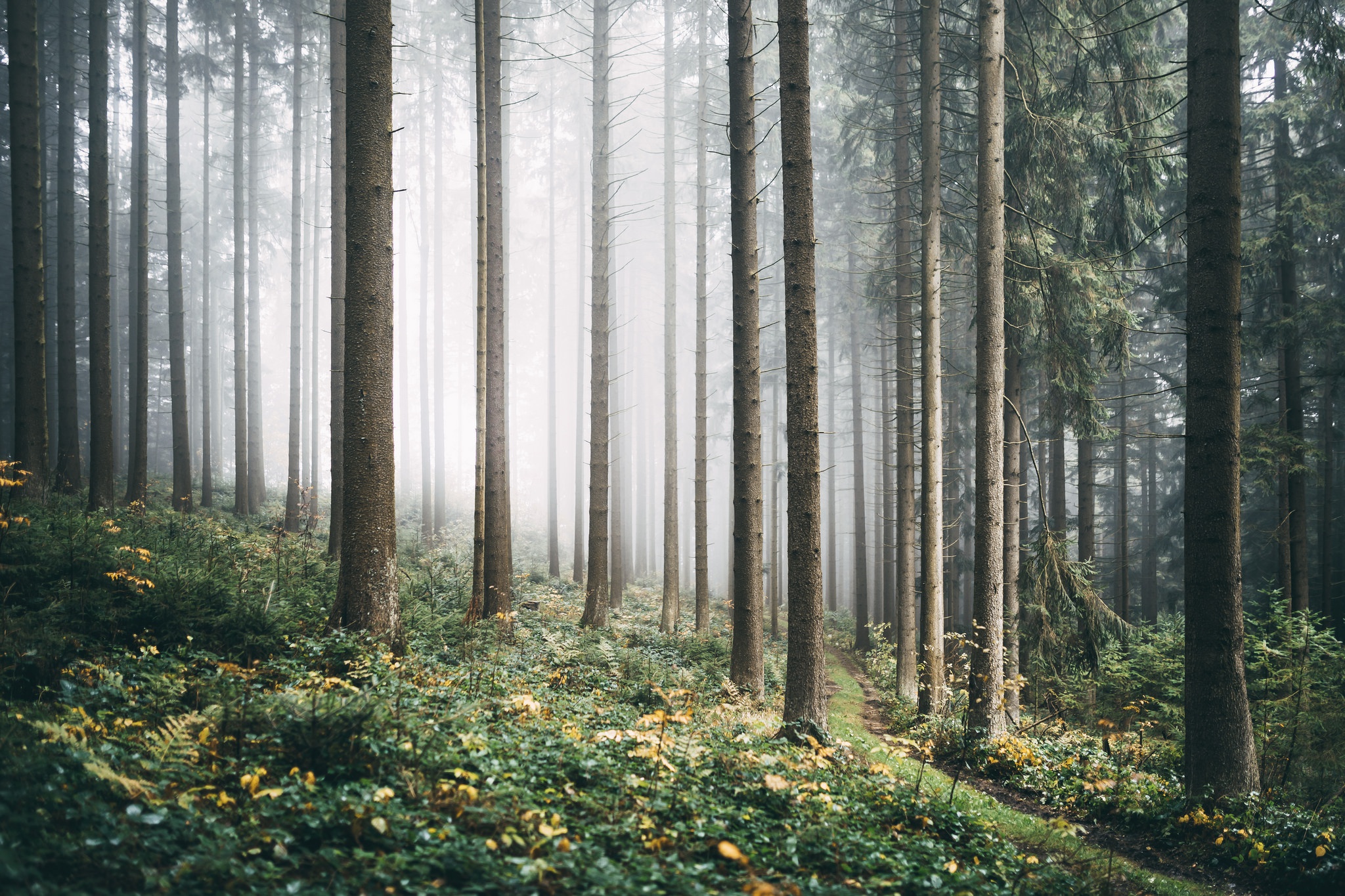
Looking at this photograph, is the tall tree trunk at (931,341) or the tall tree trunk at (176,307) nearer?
the tall tree trunk at (931,341)

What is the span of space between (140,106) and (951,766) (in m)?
23.3

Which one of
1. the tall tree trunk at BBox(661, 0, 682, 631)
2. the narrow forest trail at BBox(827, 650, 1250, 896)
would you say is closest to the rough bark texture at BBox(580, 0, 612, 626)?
the tall tree trunk at BBox(661, 0, 682, 631)

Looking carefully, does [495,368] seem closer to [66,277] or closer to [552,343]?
[66,277]

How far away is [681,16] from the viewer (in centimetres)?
1911

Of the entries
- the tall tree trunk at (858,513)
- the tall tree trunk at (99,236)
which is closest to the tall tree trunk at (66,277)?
the tall tree trunk at (99,236)

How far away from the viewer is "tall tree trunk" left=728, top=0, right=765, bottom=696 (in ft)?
28.5

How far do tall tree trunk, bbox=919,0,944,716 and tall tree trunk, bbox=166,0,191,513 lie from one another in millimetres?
16297

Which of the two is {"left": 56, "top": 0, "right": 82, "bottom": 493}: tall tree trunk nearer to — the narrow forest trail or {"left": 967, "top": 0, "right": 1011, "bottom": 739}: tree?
the narrow forest trail

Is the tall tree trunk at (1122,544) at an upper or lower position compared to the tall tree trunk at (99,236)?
lower

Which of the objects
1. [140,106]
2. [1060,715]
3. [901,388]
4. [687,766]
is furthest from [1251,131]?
[140,106]

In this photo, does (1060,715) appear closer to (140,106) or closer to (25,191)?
(25,191)

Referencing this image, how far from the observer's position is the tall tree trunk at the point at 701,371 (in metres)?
15.1

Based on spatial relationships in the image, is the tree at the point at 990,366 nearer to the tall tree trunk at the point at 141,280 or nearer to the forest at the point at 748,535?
the forest at the point at 748,535

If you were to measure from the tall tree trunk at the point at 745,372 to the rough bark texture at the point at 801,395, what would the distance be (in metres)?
1.37
